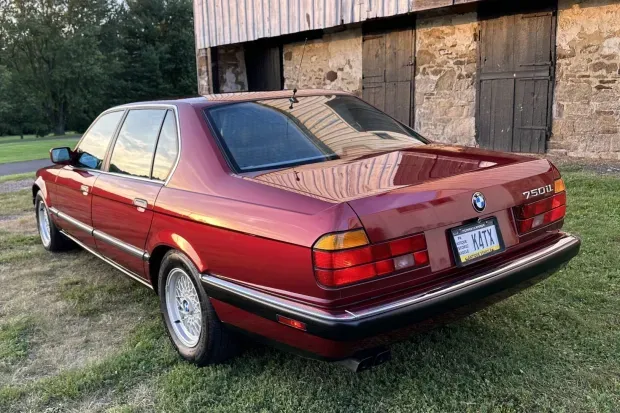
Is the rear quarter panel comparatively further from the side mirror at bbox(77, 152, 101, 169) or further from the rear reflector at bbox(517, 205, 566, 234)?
the side mirror at bbox(77, 152, 101, 169)

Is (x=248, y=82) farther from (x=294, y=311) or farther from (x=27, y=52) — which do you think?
(x=27, y=52)

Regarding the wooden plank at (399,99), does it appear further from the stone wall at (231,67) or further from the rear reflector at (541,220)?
the rear reflector at (541,220)

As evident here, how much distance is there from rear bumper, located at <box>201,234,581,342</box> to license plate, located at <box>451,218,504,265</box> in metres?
0.09

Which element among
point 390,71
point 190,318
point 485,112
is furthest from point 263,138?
point 390,71

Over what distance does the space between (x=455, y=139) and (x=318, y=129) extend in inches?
270

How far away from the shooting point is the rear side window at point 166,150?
2984mm

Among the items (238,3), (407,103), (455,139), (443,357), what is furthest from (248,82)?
(443,357)

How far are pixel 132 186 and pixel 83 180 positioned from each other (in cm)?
90

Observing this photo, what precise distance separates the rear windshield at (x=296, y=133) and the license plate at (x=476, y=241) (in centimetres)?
78

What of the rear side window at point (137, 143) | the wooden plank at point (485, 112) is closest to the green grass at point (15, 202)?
the rear side window at point (137, 143)

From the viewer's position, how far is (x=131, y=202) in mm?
3197

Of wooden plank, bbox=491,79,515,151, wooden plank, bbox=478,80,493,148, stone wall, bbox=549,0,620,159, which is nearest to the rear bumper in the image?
stone wall, bbox=549,0,620,159

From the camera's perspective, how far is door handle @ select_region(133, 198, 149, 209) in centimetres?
304

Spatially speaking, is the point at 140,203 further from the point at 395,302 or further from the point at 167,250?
the point at 395,302
